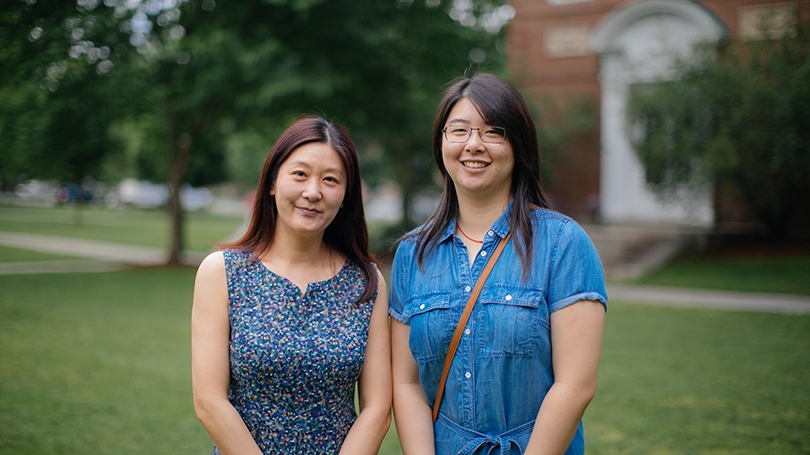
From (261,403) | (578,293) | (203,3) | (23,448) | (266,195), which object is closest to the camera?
(578,293)

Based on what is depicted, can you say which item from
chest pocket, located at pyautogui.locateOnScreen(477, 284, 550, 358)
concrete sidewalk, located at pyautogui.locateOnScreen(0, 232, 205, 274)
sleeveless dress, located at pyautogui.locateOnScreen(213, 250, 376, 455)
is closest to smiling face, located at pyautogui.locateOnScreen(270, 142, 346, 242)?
sleeveless dress, located at pyautogui.locateOnScreen(213, 250, 376, 455)

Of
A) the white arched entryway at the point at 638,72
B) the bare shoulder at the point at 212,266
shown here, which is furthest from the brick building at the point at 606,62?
the bare shoulder at the point at 212,266

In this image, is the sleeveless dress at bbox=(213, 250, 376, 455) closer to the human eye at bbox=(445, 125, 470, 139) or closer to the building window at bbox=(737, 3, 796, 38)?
the human eye at bbox=(445, 125, 470, 139)

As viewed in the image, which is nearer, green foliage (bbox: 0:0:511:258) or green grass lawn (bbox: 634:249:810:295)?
green foliage (bbox: 0:0:511:258)

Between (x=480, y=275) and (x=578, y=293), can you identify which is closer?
(x=578, y=293)

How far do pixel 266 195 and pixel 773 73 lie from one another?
13584 mm

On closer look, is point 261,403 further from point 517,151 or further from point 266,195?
point 517,151

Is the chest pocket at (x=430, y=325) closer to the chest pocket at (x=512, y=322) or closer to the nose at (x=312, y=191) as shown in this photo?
the chest pocket at (x=512, y=322)

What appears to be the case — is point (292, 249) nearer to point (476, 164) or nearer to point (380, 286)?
point (380, 286)

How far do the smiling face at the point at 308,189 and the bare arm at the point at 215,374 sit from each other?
39cm

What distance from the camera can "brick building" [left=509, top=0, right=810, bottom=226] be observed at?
1642 centimetres

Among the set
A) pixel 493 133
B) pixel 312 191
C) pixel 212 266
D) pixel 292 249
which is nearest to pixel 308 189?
pixel 312 191

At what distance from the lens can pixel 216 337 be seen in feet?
7.50

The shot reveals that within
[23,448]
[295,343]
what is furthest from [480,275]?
[23,448]
